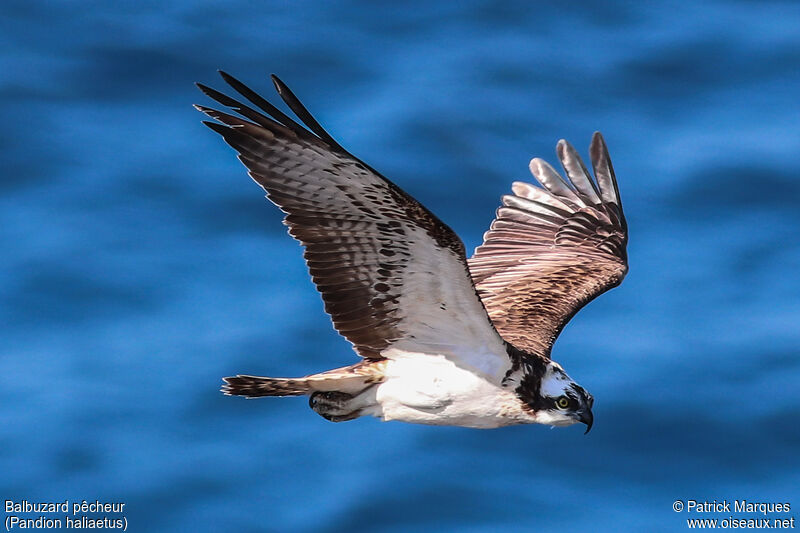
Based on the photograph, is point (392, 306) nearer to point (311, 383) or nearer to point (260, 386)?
point (311, 383)

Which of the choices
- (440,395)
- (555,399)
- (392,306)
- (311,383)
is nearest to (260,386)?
(311,383)

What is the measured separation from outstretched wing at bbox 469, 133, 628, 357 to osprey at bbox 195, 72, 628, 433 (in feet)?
0.20

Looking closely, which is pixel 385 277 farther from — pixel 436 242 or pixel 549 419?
pixel 549 419

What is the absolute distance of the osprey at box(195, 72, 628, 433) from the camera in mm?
8625

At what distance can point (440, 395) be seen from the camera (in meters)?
9.58

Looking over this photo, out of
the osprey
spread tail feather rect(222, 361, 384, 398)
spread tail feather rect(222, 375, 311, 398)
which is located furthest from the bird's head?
spread tail feather rect(222, 375, 311, 398)

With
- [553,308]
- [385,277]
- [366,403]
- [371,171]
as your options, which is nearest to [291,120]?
[371,171]

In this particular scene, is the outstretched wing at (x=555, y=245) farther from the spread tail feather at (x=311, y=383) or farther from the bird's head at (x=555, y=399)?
the spread tail feather at (x=311, y=383)

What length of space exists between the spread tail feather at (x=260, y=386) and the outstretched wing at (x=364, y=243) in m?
0.42

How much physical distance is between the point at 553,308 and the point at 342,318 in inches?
91.1

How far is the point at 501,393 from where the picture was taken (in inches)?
376

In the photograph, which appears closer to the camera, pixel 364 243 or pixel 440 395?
pixel 364 243

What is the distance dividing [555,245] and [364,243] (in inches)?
152

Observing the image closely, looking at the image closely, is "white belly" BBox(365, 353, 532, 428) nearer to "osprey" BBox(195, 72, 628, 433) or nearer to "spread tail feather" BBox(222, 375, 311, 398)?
"osprey" BBox(195, 72, 628, 433)
